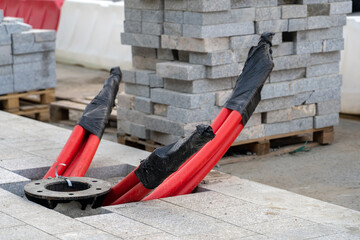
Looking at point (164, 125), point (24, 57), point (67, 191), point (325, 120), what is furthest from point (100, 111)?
point (24, 57)

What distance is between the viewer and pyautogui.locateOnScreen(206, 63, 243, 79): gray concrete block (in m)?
7.91

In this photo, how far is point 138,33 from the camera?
8562 mm

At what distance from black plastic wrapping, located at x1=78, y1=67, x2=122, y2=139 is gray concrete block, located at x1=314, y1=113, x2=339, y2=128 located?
3006 millimetres

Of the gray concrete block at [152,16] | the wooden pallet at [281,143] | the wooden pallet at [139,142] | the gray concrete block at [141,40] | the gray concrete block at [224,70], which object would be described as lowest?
the wooden pallet at [281,143]

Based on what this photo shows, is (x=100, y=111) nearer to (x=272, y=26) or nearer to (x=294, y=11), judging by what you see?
(x=272, y=26)

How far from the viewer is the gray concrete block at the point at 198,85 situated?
7.93m

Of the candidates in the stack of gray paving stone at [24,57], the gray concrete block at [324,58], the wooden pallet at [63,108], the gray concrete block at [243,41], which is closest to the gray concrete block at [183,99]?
the gray concrete block at [243,41]

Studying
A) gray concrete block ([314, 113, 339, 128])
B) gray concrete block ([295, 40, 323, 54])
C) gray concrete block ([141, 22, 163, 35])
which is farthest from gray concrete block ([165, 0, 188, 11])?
gray concrete block ([314, 113, 339, 128])

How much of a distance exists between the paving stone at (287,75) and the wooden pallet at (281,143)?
27.7 inches

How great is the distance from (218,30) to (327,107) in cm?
212

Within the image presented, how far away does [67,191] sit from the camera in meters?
6.06

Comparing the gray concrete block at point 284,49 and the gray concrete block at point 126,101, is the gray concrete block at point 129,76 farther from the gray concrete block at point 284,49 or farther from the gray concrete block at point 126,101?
the gray concrete block at point 284,49

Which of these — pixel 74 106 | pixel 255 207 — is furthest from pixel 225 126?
pixel 74 106

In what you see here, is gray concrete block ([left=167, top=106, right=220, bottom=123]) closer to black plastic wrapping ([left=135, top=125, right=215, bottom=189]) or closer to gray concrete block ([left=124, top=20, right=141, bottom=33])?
gray concrete block ([left=124, top=20, right=141, bottom=33])
